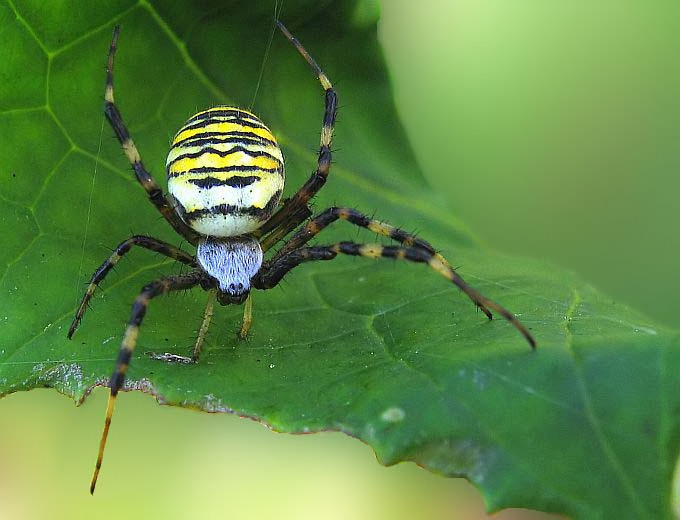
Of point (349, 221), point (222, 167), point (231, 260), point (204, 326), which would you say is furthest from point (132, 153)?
point (349, 221)

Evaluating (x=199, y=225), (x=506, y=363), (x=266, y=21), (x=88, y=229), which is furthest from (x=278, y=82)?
(x=506, y=363)

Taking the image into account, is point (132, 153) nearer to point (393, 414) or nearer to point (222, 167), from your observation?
point (222, 167)

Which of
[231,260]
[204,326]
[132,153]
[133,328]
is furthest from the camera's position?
[231,260]

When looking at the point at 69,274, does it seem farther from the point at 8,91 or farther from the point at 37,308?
the point at 8,91

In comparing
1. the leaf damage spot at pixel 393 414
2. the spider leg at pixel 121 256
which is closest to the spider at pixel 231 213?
the spider leg at pixel 121 256

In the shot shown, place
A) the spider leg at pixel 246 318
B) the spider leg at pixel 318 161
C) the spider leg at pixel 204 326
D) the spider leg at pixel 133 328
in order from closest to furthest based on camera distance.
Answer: the spider leg at pixel 133 328
the spider leg at pixel 204 326
the spider leg at pixel 246 318
the spider leg at pixel 318 161

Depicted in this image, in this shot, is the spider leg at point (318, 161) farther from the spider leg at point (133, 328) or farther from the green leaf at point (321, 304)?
the spider leg at point (133, 328)
